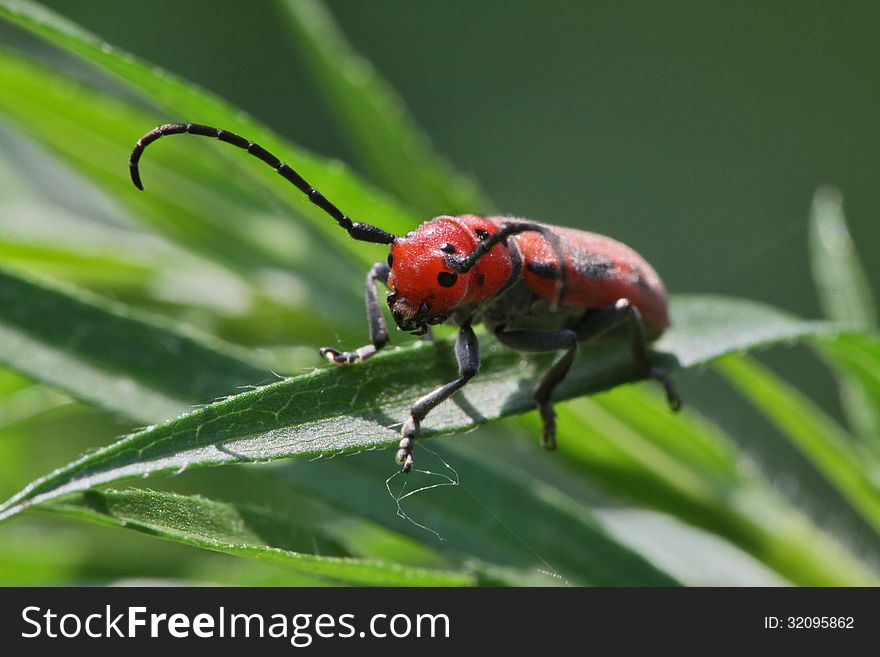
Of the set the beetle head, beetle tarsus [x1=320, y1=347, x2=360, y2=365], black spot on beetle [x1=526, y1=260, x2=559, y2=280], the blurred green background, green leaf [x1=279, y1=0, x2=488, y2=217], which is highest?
the blurred green background

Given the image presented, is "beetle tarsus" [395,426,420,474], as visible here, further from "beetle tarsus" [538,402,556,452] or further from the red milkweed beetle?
"beetle tarsus" [538,402,556,452]

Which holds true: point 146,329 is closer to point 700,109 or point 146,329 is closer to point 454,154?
point 454,154

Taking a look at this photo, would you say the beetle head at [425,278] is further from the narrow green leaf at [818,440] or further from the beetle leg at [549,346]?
the narrow green leaf at [818,440]

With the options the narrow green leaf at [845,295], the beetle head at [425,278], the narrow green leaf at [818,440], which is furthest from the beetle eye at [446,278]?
the narrow green leaf at [845,295]

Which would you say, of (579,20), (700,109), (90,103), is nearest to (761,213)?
(700,109)

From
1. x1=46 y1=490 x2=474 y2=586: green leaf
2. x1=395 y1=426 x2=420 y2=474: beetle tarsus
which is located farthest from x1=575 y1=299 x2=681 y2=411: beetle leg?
x1=46 y1=490 x2=474 y2=586: green leaf

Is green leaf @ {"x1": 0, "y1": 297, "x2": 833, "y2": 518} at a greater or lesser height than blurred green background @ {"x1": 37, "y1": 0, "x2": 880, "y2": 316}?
lesser
